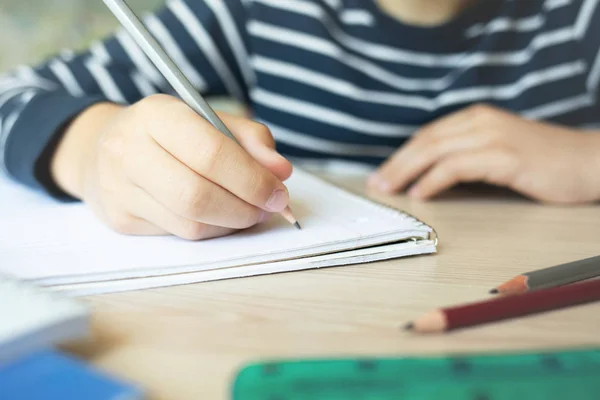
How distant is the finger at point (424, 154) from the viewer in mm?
547

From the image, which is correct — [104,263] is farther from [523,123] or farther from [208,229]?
[523,123]

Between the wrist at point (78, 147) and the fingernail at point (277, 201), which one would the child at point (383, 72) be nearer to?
the wrist at point (78, 147)

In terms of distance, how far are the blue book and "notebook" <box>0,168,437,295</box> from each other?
0.10 meters

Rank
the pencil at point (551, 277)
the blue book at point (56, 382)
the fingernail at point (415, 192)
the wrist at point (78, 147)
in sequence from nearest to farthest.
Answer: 1. the blue book at point (56, 382)
2. the pencil at point (551, 277)
3. the wrist at point (78, 147)
4. the fingernail at point (415, 192)

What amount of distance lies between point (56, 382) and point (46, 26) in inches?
35.5

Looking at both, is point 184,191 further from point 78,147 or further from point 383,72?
point 383,72

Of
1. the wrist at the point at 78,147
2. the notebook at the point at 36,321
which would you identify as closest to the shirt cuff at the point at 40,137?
the wrist at the point at 78,147

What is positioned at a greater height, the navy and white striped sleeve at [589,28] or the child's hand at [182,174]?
the navy and white striped sleeve at [589,28]

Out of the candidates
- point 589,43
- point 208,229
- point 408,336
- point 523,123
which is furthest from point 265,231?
point 589,43

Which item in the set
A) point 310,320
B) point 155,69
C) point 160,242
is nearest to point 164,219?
point 160,242

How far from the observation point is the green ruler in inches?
7.2

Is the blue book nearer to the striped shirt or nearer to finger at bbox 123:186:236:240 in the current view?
finger at bbox 123:186:236:240

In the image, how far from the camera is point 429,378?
19 cm

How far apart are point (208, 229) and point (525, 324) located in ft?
0.62
